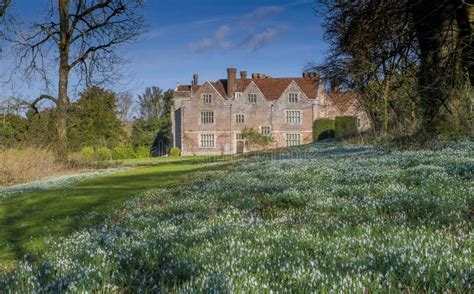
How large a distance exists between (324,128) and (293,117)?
992 centimetres

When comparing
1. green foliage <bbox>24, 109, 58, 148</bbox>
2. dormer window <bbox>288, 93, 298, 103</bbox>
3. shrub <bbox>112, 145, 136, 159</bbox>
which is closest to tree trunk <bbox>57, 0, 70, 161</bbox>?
green foliage <bbox>24, 109, 58, 148</bbox>

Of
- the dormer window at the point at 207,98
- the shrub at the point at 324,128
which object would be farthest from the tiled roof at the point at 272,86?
the shrub at the point at 324,128

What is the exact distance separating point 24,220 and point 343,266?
9.64 m

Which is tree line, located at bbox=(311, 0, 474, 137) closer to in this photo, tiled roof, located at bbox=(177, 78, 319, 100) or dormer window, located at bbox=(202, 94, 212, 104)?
tiled roof, located at bbox=(177, 78, 319, 100)

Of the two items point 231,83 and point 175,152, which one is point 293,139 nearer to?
point 231,83

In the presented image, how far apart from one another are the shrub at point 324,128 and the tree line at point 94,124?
99.5 feet

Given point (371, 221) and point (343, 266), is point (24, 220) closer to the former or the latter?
point (371, 221)

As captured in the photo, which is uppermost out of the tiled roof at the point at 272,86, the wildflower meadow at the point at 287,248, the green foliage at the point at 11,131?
the tiled roof at the point at 272,86

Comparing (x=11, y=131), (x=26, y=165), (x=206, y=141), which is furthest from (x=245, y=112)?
(x=26, y=165)

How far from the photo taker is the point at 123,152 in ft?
232

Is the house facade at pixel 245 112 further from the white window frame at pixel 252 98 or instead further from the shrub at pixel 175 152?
the shrub at pixel 175 152

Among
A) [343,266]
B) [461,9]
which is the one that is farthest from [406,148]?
[343,266]

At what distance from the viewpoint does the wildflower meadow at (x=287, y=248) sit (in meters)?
3.87

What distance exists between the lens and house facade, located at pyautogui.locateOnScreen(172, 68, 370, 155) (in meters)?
77.2
